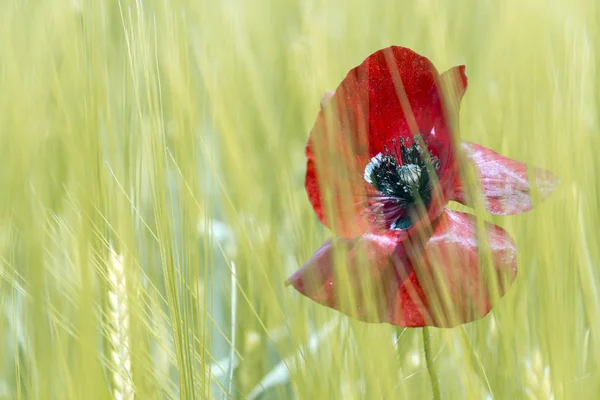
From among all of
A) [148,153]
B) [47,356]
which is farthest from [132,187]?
[47,356]

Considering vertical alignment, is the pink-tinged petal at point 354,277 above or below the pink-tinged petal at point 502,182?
below

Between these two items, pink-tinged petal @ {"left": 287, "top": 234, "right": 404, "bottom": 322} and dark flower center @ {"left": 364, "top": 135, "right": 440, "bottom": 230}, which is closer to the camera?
pink-tinged petal @ {"left": 287, "top": 234, "right": 404, "bottom": 322}

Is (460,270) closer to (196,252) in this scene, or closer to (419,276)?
(419,276)

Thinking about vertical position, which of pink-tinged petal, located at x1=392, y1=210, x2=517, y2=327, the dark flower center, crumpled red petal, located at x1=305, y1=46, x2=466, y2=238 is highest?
crumpled red petal, located at x1=305, y1=46, x2=466, y2=238

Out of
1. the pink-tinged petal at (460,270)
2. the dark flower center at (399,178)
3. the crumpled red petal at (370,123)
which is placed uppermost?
the crumpled red petal at (370,123)

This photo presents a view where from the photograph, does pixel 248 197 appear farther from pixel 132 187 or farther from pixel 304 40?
pixel 304 40

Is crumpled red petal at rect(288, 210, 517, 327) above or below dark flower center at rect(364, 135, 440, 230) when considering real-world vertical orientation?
below

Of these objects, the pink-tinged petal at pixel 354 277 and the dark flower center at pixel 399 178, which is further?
the dark flower center at pixel 399 178
